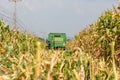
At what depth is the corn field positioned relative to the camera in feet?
6.58

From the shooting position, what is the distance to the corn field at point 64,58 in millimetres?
2006

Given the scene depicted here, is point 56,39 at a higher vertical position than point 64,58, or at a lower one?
higher

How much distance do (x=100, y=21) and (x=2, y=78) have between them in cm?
1079

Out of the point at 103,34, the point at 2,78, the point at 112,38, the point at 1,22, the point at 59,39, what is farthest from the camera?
the point at 59,39

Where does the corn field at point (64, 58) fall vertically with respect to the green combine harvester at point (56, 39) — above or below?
below

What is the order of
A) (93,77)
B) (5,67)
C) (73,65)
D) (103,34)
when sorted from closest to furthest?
(93,77) → (5,67) → (73,65) → (103,34)

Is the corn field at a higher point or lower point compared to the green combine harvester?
lower

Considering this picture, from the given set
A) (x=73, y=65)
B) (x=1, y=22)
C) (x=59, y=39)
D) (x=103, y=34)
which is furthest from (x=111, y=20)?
(x=59, y=39)

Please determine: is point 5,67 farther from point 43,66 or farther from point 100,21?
point 100,21

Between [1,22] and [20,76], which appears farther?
[1,22]

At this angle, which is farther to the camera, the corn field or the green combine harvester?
the green combine harvester

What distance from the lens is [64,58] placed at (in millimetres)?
3402

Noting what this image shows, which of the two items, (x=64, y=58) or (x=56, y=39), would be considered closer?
(x=64, y=58)

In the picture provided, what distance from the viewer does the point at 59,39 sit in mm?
36156
